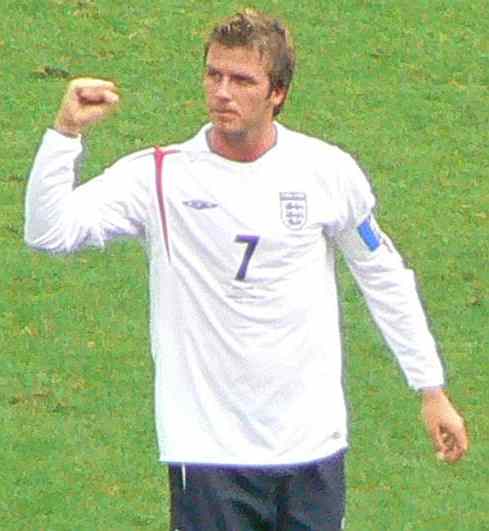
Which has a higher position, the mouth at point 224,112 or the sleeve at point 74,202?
the mouth at point 224,112

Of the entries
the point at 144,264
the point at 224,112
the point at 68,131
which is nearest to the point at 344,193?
the point at 224,112

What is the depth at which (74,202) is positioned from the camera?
592cm

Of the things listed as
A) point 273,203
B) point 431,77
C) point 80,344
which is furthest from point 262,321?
point 431,77

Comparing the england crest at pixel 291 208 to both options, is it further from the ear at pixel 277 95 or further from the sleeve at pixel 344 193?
the ear at pixel 277 95

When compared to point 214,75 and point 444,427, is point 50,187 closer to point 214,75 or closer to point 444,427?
point 214,75

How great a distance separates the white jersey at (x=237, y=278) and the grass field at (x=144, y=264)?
2.45 metres

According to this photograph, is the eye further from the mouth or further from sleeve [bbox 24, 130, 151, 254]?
sleeve [bbox 24, 130, 151, 254]

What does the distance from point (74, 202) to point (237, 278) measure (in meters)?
0.51

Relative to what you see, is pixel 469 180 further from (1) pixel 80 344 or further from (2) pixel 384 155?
(1) pixel 80 344

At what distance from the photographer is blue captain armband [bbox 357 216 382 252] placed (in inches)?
244

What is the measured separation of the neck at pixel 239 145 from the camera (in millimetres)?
6008

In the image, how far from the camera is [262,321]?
6.05 m

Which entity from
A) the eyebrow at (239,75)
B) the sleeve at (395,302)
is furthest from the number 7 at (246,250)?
the eyebrow at (239,75)

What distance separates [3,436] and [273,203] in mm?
3633
